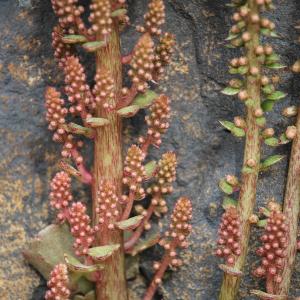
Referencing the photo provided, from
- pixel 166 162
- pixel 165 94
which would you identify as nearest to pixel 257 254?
pixel 166 162

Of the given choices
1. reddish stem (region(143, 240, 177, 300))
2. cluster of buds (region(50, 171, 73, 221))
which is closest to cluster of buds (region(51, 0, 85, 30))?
cluster of buds (region(50, 171, 73, 221))

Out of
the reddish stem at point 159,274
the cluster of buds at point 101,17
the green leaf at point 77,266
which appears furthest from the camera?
the reddish stem at point 159,274

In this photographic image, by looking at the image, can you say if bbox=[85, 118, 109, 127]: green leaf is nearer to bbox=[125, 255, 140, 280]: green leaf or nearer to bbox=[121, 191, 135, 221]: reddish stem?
bbox=[121, 191, 135, 221]: reddish stem

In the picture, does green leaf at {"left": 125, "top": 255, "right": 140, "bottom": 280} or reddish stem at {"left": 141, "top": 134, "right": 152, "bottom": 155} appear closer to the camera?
reddish stem at {"left": 141, "top": 134, "right": 152, "bottom": 155}

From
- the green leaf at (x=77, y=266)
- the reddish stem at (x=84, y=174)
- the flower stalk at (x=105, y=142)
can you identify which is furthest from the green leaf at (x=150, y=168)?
the green leaf at (x=77, y=266)

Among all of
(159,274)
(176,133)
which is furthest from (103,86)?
(159,274)

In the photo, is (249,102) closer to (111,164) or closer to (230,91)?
(230,91)

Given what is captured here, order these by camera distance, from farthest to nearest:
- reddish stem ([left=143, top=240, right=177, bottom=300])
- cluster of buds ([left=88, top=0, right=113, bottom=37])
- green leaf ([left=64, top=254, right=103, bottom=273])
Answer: reddish stem ([left=143, top=240, right=177, bottom=300]), green leaf ([left=64, top=254, right=103, bottom=273]), cluster of buds ([left=88, top=0, right=113, bottom=37])

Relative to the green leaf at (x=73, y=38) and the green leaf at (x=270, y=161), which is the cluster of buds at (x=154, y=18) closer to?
the green leaf at (x=73, y=38)
